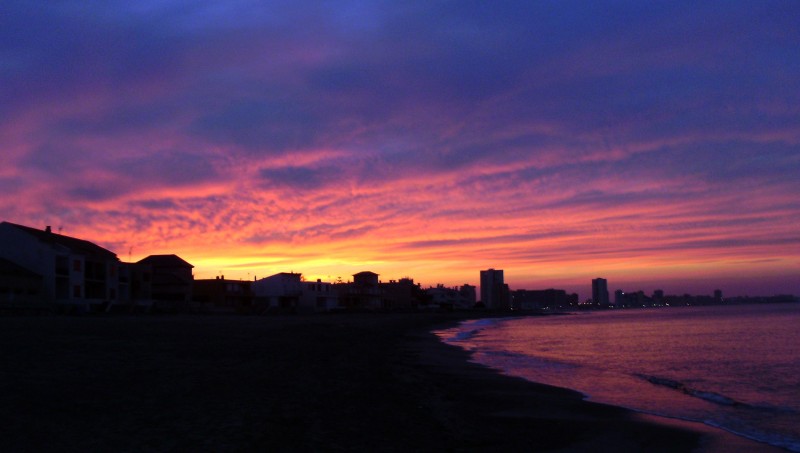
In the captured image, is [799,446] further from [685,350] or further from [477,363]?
[685,350]

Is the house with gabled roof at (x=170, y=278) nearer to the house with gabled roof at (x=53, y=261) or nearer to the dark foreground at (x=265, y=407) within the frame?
the house with gabled roof at (x=53, y=261)

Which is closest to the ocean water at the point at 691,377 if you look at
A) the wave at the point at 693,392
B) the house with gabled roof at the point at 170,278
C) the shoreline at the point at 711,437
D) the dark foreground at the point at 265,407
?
the wave at the point at 693,392

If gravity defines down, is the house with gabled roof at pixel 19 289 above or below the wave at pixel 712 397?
above

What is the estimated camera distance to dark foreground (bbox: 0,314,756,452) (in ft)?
35.0

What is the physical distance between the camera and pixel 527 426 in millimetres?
15039

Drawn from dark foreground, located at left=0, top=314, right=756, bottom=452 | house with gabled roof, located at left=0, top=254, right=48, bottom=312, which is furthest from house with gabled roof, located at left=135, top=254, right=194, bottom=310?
dark foreground, located at left=0, top=314, right=756, bottom=452

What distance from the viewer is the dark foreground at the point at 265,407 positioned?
10680 mm

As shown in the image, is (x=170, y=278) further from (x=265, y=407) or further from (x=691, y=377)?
(x=265, y=407)

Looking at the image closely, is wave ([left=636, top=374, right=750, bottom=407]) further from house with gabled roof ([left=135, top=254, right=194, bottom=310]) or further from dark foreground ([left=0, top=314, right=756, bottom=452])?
house with gabled roof ([left=135, top=254, right=194, bottom=310])

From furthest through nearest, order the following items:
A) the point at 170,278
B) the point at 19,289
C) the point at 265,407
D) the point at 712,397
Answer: the point at 170,278 < the point at 19,289 < the point at 712,397 < the point at 265,407

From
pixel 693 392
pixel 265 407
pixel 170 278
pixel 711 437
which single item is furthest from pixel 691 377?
pixel 170 278

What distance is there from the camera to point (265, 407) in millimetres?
13750

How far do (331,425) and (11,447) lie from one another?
5.81 meters

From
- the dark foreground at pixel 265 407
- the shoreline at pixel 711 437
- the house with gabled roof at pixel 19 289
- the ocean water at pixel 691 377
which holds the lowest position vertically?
the ocean water at pixel 691 377
